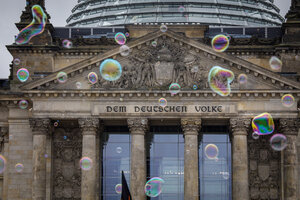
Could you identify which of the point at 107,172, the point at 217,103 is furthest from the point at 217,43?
the point at 107,172

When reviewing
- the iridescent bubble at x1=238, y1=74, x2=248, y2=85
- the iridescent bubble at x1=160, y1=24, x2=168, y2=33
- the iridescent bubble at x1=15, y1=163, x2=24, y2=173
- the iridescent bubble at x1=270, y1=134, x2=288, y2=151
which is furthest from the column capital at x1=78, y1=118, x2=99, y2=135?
the iridescent bubble at x1=270, y1=134, x2=288, y2=151

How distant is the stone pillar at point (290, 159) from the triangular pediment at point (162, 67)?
3.38 meters

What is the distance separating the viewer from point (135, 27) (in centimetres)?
6825

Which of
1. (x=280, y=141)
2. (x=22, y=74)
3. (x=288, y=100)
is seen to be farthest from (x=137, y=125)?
(x=288, y=100)

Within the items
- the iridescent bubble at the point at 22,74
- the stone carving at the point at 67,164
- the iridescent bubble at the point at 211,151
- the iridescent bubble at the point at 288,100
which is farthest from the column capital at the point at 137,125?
the iridescent bubble at the point at 288,100

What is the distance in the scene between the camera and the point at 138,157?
57.0 m

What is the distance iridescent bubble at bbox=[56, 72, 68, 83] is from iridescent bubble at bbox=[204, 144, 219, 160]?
1454cm

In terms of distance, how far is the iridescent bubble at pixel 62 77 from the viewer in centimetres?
5703

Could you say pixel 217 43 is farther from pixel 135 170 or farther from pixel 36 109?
pixel 36 109

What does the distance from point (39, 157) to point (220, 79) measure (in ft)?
57.4

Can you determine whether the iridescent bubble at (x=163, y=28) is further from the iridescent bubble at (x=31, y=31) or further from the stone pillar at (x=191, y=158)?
the iridescent bubble at (x=31, y=31)

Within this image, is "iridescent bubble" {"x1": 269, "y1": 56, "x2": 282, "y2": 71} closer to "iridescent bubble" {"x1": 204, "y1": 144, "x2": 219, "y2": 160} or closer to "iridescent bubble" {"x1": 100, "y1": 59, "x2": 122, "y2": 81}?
"iridescent bubble" {"x1": 204, "y1": 144, "x2": 219, "y2": 160}

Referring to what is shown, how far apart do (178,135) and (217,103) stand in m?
6.33

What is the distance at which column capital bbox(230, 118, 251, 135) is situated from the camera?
5709 centimetres
